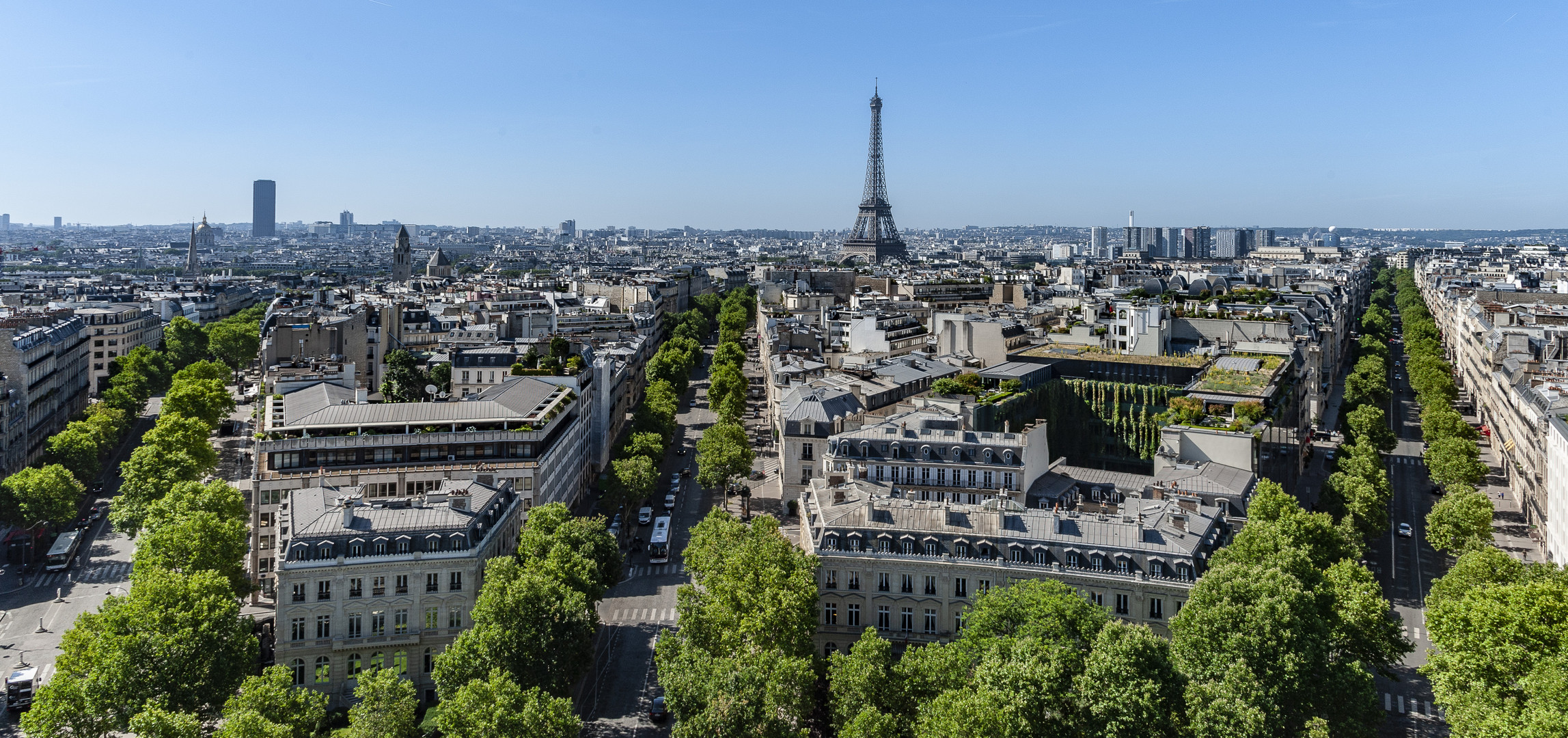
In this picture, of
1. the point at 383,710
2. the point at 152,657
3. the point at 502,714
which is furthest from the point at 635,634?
the point at 152,657

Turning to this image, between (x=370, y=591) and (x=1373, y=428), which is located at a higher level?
(x=1373, y=428)

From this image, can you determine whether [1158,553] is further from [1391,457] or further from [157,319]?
[157,319]

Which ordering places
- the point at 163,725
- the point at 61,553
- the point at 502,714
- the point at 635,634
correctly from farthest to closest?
the point at 61,553 < the point at 635,634 < the point at 163,725 < the point at 502,714

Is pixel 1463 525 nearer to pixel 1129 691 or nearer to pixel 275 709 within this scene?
pixel 1129 691

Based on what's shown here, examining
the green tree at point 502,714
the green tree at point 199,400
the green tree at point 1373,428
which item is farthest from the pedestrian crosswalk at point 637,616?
the green tree at point 1373,428

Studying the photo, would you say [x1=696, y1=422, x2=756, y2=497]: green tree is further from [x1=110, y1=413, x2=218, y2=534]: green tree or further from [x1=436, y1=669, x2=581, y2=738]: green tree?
[x1=436, y1=669, x2=581, y2=738]: green tree

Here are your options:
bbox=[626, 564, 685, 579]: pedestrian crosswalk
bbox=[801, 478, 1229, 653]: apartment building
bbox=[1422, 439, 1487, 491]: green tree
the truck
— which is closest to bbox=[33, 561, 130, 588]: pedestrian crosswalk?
the truck

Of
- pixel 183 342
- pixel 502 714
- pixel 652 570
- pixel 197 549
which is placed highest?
pixel 183 342
